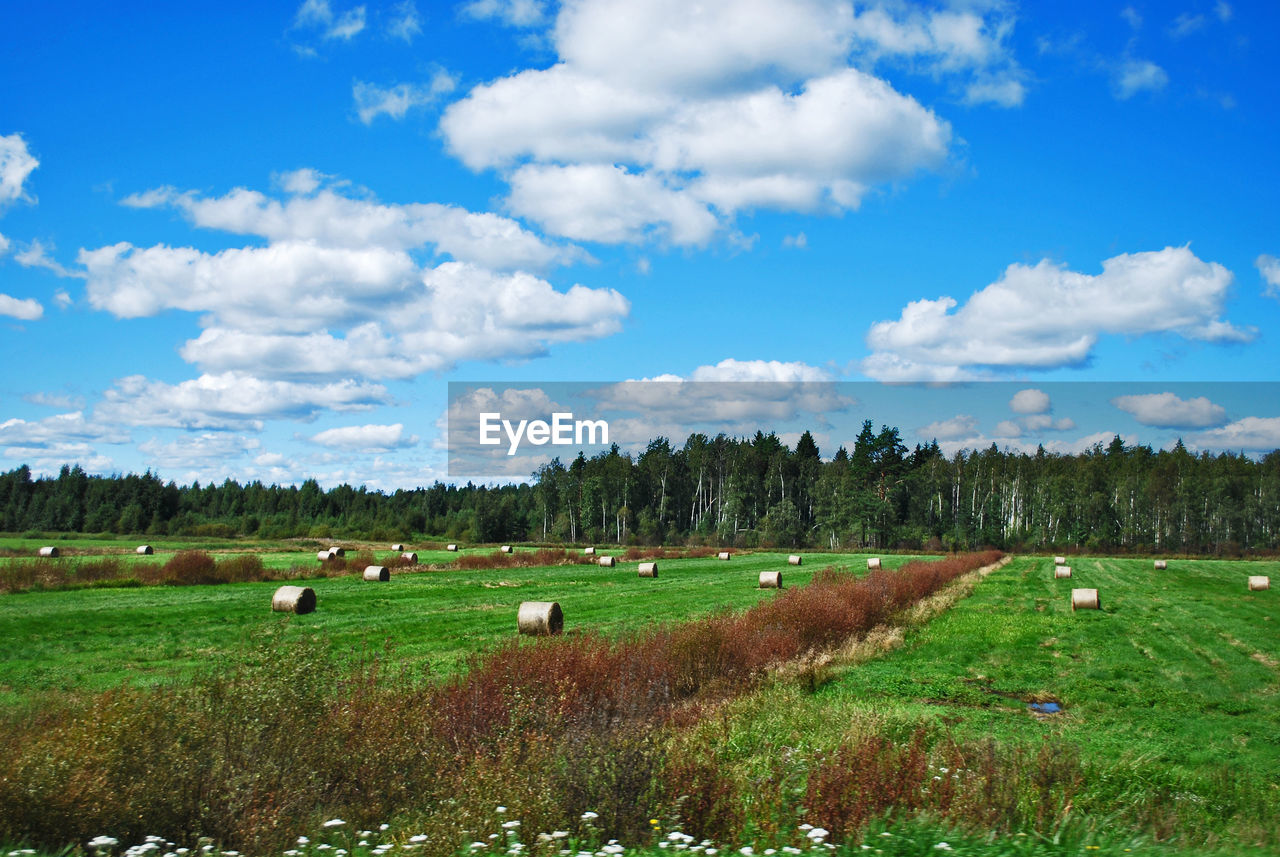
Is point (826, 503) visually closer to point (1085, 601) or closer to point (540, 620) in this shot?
point (1085, 601)

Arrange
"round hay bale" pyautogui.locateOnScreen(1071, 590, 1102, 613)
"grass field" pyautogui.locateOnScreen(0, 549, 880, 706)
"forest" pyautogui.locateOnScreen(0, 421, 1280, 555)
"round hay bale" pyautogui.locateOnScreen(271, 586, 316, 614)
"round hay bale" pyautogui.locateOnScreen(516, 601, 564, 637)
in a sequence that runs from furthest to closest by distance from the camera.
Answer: "forest" pyautogui.locateOnScreen(0, 421, 1280, 555), "round hay bale" pyautogui.locateOnScreen(1071, 590, 1102, 613), "round hay bale" pyautogui.locateOnScreen(271, 586, 316, 614), "round hay bale" pyautogui.locateOnScreen(516, 601, 564, 637), "grass field" pyautogui.locateOnScreen(0, 549, 880, 706)

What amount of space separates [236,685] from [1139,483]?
121 metres

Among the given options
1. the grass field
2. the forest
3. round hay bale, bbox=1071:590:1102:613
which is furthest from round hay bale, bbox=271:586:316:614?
the forest

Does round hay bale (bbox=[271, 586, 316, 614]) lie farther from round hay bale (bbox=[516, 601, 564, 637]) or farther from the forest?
the forest

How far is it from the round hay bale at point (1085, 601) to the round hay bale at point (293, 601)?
2537cm

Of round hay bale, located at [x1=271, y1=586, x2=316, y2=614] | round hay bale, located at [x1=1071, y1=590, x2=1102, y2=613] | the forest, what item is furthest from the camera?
the forest

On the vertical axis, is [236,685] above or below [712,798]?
above

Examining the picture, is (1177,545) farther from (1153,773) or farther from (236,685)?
(236,685)

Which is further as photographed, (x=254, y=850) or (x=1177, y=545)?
(x=1177, y=545)

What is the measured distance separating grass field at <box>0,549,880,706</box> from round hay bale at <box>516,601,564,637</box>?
492 mm

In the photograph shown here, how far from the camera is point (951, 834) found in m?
6.63

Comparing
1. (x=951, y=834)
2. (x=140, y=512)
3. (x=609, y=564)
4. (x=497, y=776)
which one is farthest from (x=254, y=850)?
(x=140, y=512)

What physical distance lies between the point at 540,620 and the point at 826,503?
9037 centimetres

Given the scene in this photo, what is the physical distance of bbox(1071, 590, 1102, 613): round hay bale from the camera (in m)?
28.7
